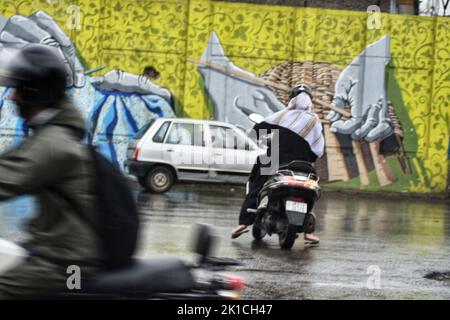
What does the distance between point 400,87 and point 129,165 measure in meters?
7.49

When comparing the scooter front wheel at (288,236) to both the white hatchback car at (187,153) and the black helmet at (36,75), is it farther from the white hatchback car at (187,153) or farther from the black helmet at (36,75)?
the white hatchback car at (187,153)

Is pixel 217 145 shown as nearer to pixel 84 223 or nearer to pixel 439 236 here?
pixel 439 236

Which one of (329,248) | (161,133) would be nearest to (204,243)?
(329,248)

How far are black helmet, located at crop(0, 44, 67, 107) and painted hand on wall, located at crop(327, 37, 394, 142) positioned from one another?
1890cm

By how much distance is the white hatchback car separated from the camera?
18.9 meters

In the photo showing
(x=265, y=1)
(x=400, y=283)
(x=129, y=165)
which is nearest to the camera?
(x=400, y=283)

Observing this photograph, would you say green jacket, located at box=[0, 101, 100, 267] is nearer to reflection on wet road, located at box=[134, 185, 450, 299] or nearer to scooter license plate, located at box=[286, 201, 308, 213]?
reflection on wet road, located at box=[134, 185, 450, 299]

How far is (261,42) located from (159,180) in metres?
5.27

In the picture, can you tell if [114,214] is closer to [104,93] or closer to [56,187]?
[56,187]

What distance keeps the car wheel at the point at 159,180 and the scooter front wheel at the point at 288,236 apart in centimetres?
825

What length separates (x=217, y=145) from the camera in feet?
64.2

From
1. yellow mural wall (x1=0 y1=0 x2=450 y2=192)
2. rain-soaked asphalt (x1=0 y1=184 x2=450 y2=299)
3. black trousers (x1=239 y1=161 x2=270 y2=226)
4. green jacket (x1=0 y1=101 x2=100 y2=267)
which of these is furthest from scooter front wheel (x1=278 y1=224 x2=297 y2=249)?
yellow mural wall (x1=0 y1=0 x2=450 y2=192)

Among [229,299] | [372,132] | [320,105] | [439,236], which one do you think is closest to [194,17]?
[320,105]

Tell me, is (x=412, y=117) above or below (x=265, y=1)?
below
